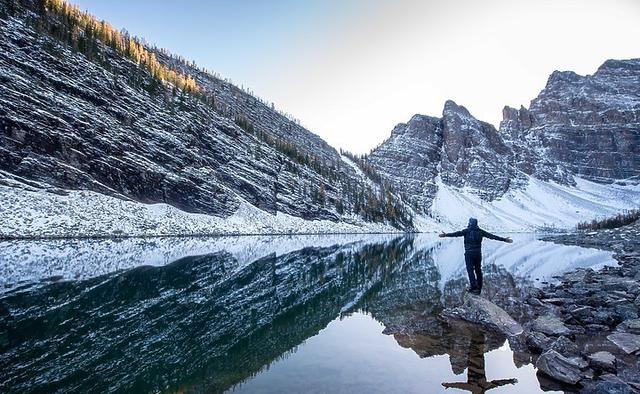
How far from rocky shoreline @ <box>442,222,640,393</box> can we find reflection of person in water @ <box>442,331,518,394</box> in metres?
1.10

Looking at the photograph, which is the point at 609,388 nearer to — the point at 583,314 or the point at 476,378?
the point at 476,378

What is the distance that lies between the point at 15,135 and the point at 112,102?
2720 cm

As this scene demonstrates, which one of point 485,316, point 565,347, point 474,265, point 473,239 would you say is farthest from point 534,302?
Answer: point 565,347

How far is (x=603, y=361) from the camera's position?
8.99m

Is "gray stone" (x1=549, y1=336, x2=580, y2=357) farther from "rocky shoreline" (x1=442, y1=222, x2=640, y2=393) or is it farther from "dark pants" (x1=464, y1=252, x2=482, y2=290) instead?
"dark pants" (x1=464, y1=252, x2=482, y2=290)

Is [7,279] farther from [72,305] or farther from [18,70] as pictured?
[18,70]

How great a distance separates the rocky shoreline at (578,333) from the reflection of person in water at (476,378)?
1.10 m

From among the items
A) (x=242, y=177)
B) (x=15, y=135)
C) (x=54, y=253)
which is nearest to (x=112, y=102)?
(x=15, y=135)

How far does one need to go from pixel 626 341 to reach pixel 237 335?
12.6 meters

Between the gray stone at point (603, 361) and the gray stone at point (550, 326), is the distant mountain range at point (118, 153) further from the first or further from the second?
the gray stone at point (603, 361)

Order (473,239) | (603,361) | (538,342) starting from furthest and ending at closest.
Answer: (473,239) → (538,342) → (603,361)

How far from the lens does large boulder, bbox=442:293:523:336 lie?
40.3 ft

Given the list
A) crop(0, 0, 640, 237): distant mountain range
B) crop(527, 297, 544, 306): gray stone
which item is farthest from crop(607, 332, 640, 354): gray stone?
crop(0, 0, 640, 237): distant mountain range

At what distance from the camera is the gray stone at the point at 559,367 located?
8216 mm
